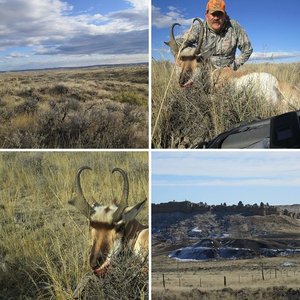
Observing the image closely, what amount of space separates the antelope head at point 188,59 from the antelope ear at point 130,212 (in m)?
0.96

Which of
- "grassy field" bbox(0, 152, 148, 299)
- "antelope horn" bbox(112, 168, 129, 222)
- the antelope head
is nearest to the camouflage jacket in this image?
the antelope head

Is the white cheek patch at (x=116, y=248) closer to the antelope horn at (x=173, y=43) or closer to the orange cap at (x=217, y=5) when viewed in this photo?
the antelope horn at (x=173, y=43)

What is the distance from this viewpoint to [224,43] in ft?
14.2

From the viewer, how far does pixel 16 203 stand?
398 centimetres

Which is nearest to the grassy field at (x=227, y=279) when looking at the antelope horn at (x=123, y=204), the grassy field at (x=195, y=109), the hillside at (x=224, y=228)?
the hillside at (x=224, y=228)

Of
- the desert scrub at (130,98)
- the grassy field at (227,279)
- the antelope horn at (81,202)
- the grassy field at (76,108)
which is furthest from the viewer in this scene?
the desert scrub at (130,98)

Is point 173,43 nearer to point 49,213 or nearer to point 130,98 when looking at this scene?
point 130,98

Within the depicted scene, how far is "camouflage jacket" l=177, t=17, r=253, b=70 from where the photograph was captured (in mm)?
4223

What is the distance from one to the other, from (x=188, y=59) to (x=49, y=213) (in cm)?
147

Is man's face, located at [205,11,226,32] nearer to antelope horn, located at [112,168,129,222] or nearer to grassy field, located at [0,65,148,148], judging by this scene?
grassy field, located at [0,65,148,148]

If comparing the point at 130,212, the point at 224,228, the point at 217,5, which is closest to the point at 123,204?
the point at 130,212

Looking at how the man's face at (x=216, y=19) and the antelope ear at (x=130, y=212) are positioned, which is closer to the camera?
the antelope ear at (x=130, y=212)

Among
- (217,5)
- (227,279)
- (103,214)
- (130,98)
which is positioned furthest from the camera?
(130,98)

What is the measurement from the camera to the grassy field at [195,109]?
160 inches
